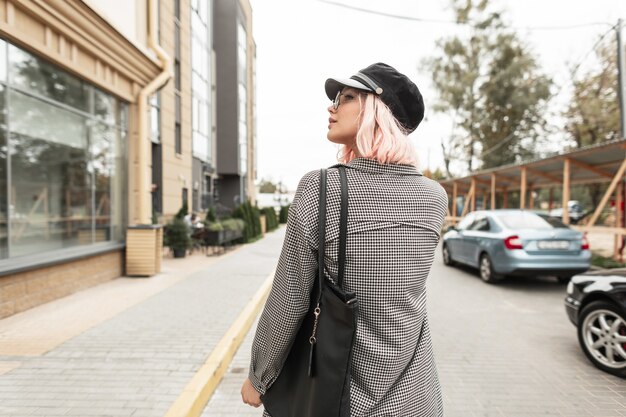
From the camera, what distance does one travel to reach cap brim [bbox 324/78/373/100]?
51.9 inches

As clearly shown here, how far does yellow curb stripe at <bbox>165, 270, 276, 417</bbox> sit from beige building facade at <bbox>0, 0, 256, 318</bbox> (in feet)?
9.91

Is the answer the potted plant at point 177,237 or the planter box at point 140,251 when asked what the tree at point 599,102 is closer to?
the potted plant at point 177,237

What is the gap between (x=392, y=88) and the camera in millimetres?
1336

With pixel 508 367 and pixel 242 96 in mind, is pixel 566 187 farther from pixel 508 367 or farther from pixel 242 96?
pixel 242 96

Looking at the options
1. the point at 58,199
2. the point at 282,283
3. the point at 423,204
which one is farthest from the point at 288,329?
the point at 58,199

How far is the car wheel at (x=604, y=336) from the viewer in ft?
12.6

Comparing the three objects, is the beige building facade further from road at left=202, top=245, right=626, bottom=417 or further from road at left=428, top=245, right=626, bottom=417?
road at left=428, top=245, right=626, bottom=417

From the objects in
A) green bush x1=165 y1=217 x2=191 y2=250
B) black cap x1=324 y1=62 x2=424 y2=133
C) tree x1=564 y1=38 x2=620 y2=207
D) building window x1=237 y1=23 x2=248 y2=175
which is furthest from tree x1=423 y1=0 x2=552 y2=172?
black cap x1=324 y1=62 x2=424 y2=133

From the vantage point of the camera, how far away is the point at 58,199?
775 cm

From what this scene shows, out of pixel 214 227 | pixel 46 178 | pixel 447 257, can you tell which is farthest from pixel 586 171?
pixel 46 178

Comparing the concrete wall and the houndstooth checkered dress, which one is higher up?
the houndstooth checkered dress

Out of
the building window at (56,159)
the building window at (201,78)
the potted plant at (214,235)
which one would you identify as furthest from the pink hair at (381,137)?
the building window at (201,78)

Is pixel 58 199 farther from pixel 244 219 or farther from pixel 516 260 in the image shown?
pixel 244 219

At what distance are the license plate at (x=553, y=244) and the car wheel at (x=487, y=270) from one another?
1.01m
